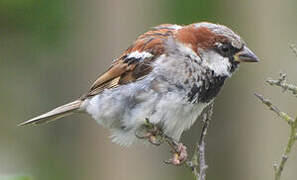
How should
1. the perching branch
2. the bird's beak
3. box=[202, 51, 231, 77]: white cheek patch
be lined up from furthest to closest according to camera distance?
box=[202, 51, 231, 77]: white cheek patch < the bird's beak < the perching branch

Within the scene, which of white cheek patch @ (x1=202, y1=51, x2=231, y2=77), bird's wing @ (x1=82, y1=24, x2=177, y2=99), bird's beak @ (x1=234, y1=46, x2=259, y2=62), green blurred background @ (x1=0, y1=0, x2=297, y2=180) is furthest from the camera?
green blurred background @ (x1=0, y1=0, x2=297, y2=180)

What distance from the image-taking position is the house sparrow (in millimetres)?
3211

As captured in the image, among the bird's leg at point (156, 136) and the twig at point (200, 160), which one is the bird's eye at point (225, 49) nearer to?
the bird's leg at point (156, 136)

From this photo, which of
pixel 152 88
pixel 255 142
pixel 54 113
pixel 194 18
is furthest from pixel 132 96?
pixel 255 142

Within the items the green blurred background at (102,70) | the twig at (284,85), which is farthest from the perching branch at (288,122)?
the green blurred background at (102,70)

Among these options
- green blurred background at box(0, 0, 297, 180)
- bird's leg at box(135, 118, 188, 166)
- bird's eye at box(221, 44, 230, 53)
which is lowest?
green blurred background at box(0, 0, 297, 180)

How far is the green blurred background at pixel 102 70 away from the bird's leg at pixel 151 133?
2595 mm

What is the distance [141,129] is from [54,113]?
677 mm

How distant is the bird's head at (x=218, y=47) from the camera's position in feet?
10.3

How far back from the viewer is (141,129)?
134 inches

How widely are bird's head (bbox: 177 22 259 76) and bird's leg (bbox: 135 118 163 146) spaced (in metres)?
0.39

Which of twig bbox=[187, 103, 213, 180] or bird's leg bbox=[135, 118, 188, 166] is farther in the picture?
bird's leg bbox=[135, 118, 188, 166]

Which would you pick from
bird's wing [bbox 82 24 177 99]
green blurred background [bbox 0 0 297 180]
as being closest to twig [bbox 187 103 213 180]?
bird's wing [bbox 82 24 177 99]

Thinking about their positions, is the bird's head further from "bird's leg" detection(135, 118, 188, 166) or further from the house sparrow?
"bird's leg" detection(135, 118, 188, 166)
